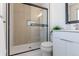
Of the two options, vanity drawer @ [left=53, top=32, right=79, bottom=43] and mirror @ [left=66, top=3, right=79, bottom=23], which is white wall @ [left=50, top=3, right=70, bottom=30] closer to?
mirror @ [left=66, top=3, right=79, bottom=23]

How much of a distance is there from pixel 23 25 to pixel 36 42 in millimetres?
526

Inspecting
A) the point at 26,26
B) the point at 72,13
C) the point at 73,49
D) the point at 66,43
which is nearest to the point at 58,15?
the point at 72,13

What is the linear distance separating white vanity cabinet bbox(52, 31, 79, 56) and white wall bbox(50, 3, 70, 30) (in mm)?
648

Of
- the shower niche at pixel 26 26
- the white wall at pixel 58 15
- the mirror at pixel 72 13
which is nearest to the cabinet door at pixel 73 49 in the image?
the mirror at pixel 72 13

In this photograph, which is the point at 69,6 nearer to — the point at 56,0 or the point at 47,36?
the point at 47,36

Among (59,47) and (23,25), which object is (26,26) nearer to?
(23,25)

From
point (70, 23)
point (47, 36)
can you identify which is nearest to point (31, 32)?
point (47, 36)

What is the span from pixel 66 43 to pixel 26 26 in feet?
3.87

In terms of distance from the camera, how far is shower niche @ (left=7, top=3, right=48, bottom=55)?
7.09 ft

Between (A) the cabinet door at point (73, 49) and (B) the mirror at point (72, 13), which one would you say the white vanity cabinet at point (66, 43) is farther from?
(B) the mirror at point (72, 13)

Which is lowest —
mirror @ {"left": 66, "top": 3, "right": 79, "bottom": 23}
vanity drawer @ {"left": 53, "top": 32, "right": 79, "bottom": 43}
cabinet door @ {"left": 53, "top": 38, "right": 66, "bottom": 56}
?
cabinet door @ {"left": 53, "top": 38, "right": 66, "bottom": 56}

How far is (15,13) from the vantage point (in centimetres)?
230

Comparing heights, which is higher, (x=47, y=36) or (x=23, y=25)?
(x=23, y=25)

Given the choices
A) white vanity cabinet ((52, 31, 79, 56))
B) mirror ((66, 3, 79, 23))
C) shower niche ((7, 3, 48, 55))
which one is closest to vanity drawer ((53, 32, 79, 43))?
white vanity cabinet ((52, 31, 79, 56))
